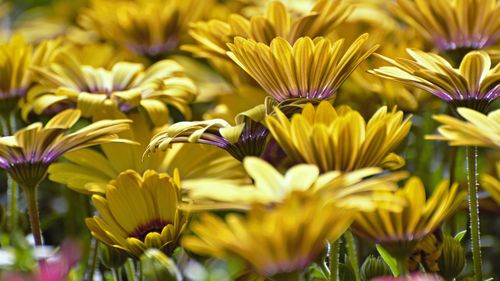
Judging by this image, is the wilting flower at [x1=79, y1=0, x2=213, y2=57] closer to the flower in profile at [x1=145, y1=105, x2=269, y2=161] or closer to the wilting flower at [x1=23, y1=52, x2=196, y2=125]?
the wilting flower at [x1=23, y1=52, x2=196, y2=125]

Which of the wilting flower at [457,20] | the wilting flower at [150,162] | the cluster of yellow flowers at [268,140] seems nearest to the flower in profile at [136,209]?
the cluster of yellow flowers at [268,140]

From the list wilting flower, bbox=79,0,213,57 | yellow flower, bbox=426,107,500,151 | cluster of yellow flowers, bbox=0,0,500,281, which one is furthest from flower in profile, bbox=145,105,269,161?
wilting flower, bbox=79,0,213,57

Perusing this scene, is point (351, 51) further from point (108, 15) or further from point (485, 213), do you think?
point (108, 15)

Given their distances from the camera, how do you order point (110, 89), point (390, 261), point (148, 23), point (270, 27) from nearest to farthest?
point (390, 261) < point (270, 27) < point (110, 89) < point (148, 23)

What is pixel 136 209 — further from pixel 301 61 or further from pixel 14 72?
pixel 14 72

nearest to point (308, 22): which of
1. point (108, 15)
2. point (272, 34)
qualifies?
point (272, 34)

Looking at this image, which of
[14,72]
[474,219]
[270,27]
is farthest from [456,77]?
[14,72]
